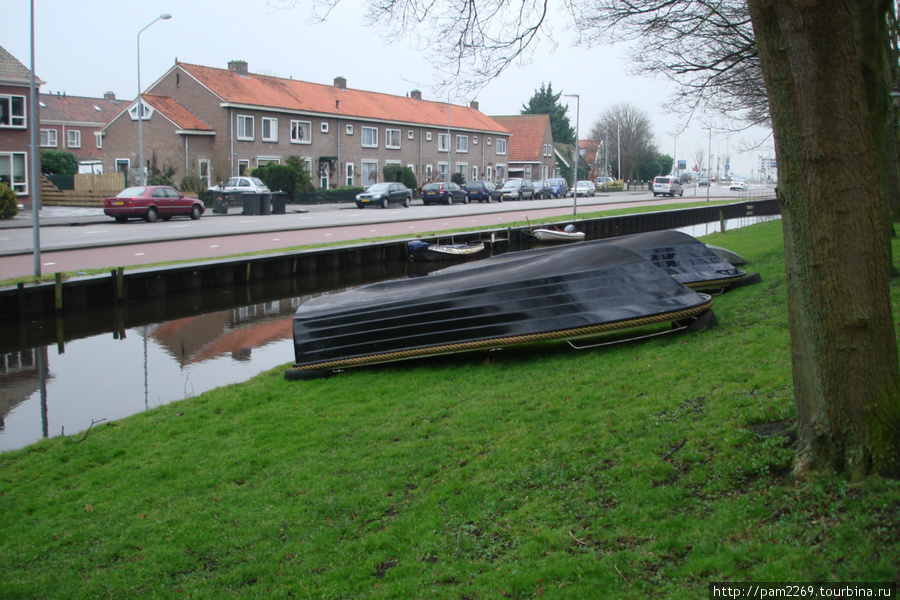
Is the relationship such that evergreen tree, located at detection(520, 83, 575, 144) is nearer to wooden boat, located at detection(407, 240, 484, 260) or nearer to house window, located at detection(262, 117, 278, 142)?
house window, located at detection(262, 117, 278, 142)

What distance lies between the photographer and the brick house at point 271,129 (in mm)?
51719

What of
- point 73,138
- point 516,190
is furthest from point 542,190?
point 73,138

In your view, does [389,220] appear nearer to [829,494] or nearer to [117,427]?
[117,427]

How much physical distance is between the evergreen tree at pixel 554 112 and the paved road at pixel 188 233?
2780 inches

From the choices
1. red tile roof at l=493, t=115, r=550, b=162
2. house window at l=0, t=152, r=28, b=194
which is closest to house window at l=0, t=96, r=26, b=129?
house window at l=0, t=152, r=28, b=194

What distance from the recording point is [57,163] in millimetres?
57781

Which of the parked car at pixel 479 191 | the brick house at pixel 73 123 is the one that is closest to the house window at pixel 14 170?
the parked car at pixel 479 191

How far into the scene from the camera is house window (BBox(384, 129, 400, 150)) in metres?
64.8

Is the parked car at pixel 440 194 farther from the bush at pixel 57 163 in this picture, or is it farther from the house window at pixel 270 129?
the bush at pixel 57 163

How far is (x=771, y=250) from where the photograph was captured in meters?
20.4

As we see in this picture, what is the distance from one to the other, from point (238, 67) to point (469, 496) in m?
58.0

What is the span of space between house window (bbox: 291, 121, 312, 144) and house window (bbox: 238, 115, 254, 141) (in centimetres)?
366

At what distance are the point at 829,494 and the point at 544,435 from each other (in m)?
2.77

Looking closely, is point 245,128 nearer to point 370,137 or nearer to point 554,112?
point 370,137
